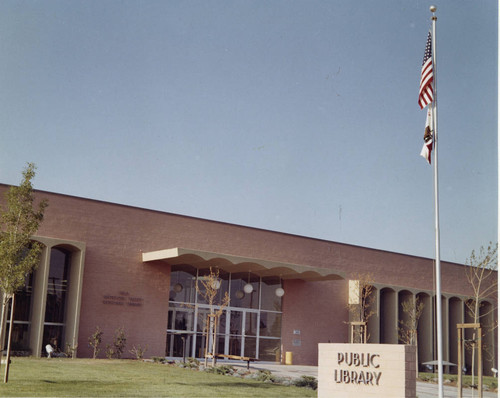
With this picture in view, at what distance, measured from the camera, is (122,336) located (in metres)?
24.3

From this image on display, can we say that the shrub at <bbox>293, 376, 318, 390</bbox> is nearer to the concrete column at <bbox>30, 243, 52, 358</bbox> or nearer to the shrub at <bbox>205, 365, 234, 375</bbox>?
→ the shrub at <bbox>205, 365, 234, 375</bbox>

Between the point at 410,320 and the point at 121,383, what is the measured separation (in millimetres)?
20771

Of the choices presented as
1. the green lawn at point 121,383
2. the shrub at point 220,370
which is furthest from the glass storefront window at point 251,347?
the green lawn at point 121,383

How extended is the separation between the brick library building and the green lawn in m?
4.73

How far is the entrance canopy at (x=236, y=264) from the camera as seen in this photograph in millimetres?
24531

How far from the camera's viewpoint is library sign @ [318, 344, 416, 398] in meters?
12.1

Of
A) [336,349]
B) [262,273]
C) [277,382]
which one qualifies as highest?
[262,273]

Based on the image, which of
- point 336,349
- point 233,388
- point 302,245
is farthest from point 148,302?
point 336,349

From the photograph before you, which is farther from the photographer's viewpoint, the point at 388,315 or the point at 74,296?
the point at 388,315

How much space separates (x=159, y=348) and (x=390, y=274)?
1438 centimetres

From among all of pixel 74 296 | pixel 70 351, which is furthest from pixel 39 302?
pixel 70 351

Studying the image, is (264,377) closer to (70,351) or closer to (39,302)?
(70,351)

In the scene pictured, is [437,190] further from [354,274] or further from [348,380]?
[354,274]

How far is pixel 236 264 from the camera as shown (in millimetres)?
25766
